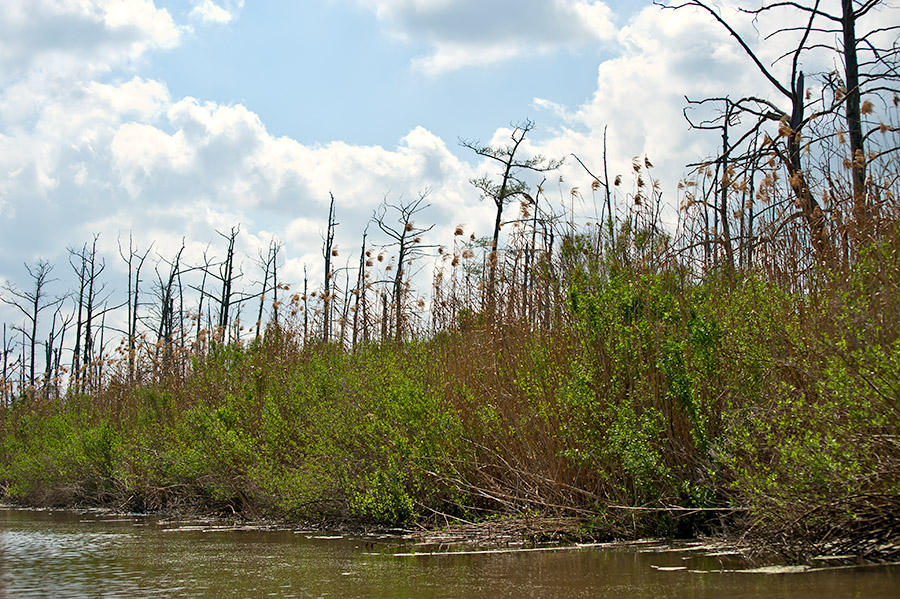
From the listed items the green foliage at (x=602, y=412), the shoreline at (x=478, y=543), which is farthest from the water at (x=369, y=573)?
the green foliage at (x=602, y=412)

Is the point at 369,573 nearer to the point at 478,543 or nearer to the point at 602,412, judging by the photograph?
the point at 478,543

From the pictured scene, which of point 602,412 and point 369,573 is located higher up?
point 602,412

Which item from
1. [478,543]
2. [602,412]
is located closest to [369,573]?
[478,543]

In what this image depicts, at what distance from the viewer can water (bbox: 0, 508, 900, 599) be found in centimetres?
375

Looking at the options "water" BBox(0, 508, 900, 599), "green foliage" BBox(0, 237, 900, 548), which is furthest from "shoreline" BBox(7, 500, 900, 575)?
"green foliage" BBox(0, 237, 900, 548)

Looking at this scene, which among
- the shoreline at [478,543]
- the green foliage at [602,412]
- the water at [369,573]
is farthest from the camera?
the green foliage at [602,412]

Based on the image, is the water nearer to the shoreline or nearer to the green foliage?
the shoreline

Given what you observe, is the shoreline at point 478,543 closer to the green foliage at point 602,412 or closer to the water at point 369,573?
the water at point 369,573

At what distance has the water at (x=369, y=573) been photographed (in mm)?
3752

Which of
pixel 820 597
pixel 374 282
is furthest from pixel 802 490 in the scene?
pixel 374 282

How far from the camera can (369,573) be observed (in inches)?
193

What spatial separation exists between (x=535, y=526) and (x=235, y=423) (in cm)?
566

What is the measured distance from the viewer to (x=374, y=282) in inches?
429

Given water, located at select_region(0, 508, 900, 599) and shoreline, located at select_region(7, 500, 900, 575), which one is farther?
shoreline, located at select_region(7, 500, 900, 575)
